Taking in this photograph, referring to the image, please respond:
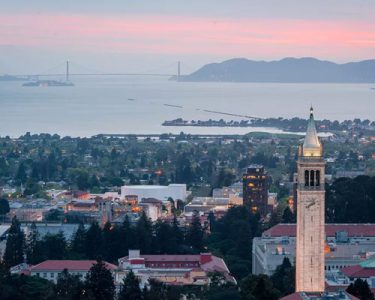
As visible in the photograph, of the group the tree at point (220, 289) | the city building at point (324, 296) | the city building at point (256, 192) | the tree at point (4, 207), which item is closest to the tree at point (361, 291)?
the city building at point (324, 296)

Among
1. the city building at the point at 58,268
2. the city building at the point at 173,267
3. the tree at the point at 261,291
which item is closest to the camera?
the tree at the point at 261,291

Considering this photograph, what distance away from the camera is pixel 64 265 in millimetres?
37000

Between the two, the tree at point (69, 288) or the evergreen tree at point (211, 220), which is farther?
the evergreen tree at point (211, 220)

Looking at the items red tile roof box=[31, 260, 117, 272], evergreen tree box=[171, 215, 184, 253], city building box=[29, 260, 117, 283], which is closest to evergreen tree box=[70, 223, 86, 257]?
evergreen tree box=[171, 215, 184, 253]

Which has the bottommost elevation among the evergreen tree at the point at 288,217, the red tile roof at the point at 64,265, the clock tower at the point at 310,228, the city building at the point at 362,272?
the red tile roof at the point at 64,265

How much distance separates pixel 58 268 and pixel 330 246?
7850 mm

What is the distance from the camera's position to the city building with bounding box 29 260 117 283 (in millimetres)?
36188

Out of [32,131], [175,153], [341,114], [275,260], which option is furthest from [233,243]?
[341,114]

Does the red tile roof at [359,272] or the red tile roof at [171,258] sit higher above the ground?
the red tile roof at [359,272]

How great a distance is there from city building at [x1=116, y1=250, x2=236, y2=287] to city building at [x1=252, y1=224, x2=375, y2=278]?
1140 millimetres

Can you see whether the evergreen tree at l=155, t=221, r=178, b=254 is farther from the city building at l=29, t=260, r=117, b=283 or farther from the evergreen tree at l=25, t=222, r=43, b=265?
the city building at l=29, t=260, r=117, b=283

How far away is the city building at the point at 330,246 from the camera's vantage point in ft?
115

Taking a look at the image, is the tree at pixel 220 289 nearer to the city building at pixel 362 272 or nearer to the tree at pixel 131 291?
the tree at pixel 131 291

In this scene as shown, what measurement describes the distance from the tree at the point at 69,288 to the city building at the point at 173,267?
10.7 feet
